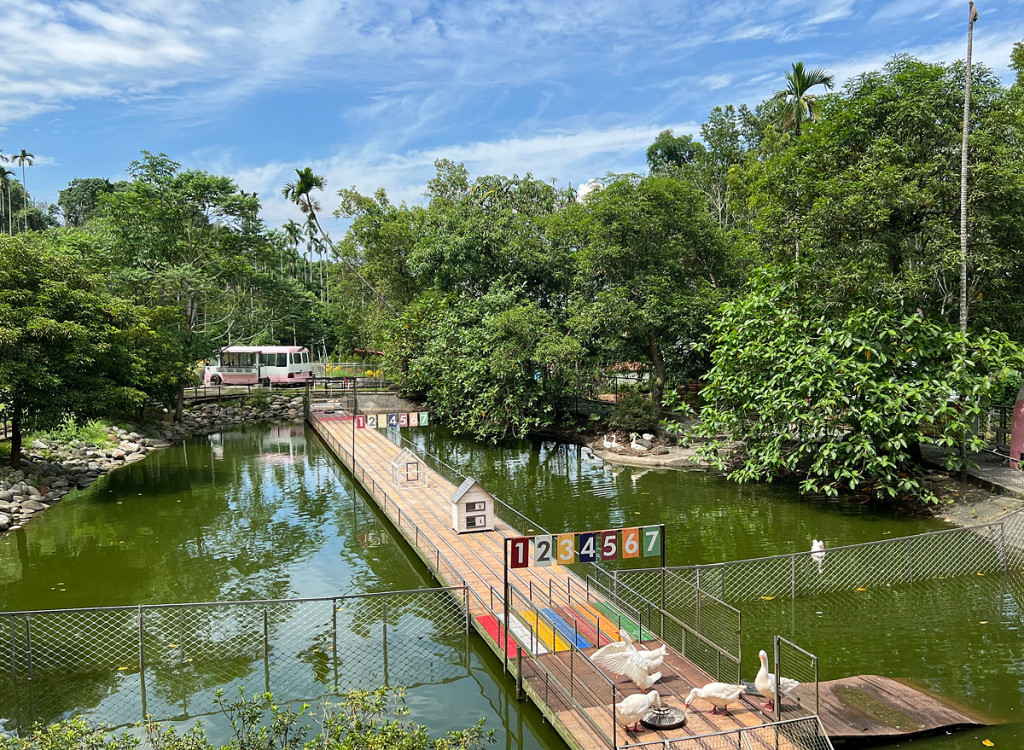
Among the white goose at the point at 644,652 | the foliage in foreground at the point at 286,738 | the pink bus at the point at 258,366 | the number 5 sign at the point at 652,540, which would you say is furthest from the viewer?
the pink bus at the point at 258,366

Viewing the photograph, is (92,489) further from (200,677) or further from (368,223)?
(368,223)

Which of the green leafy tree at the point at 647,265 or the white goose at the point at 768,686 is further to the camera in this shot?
the green leafy tree at the point at 647,265

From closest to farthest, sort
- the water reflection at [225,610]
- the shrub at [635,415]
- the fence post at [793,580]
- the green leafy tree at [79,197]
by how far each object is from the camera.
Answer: the water reflection at [225,610] → the fence post at [793,580] → the shrub at [635,415] → the green leafy tree at [79,197]

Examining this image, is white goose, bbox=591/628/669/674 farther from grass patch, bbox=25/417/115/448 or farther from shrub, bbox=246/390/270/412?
shrub, bbox=246/390/270/412

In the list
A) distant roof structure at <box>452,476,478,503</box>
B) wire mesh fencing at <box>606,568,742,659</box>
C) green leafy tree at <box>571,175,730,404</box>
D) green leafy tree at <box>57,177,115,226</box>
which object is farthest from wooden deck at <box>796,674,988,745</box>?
green leafy tree at <box>57,177,115,226</box>

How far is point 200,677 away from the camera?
10922 millimetres

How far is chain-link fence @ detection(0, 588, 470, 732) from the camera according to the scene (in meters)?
10.2

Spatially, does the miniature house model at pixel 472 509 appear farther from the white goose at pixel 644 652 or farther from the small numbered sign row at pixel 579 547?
the white goose at pixel 644 652

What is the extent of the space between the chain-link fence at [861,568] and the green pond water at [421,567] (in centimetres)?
34

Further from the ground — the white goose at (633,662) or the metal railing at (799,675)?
the white goose at (633,662)

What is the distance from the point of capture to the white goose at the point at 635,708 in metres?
8.12

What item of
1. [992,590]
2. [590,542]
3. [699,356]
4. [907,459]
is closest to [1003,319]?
[907,459]

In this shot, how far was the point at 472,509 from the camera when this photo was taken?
619 inches

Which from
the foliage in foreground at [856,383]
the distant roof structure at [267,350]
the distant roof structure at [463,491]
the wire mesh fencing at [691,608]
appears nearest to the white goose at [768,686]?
the wire mesh fencing at [691,608]
